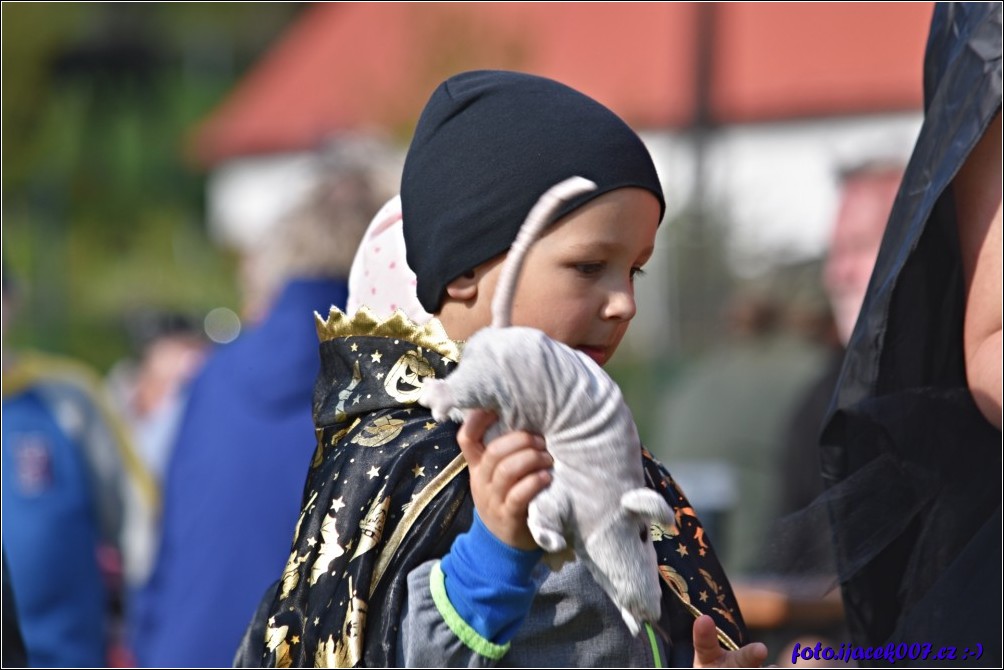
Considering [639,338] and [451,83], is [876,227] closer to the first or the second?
[451,83]

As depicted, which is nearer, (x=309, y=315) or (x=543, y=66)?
(x=309, y=315)

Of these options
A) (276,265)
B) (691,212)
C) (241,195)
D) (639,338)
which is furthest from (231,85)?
(276,265)

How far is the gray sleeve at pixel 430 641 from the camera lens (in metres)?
1.69

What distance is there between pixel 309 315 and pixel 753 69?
83.0 feet

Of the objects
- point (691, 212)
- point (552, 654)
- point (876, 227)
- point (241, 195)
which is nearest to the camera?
point (552, 654)

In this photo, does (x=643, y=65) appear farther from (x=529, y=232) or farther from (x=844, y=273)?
(x=529, y=232)

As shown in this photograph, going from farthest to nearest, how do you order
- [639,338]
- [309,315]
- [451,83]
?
1. [639,338]
2. [309,315]
3. [451,83]

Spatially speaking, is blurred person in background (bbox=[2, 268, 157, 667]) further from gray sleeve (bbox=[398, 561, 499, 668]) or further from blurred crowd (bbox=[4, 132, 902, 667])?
gray sleeve (bbox=[398, 561, 499, 668])

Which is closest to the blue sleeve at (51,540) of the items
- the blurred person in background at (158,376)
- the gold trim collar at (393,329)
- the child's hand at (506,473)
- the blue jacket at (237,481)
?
the blue jacket at (237,481)

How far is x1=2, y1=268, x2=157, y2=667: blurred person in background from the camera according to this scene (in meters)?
4.39

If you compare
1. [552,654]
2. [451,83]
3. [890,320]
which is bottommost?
[552,654]

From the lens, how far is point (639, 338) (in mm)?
17656

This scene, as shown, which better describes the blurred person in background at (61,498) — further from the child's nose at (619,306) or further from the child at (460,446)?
the child's nose at (619,306)

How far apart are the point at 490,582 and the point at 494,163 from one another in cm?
51
